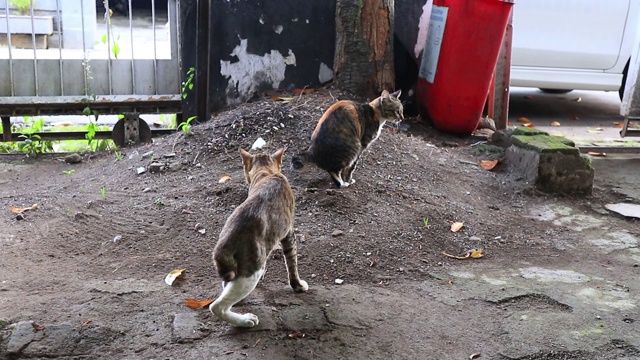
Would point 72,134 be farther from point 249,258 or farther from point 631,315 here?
point 631,315

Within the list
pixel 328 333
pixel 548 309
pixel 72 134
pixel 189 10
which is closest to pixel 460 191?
pixel 548 309

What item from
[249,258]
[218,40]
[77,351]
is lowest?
[77,351]

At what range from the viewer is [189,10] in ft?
19.9

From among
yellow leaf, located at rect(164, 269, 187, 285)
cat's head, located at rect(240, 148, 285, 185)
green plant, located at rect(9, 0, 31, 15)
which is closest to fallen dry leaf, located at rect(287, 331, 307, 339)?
yellow leaf, located at rect(164, 269, 187, 285)

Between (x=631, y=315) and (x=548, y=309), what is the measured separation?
430mm

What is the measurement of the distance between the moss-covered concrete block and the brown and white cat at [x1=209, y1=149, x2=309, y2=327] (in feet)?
8.53

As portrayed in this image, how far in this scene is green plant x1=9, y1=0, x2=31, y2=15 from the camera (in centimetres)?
601

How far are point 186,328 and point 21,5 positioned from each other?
4248 millimetres

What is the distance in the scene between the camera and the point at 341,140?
467 cm

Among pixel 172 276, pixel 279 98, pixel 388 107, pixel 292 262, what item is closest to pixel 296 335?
pixel 292 262

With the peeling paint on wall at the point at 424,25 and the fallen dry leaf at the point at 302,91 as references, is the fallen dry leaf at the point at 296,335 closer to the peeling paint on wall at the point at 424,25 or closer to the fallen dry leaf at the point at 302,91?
the fallen dry leaf at the point at 302,91

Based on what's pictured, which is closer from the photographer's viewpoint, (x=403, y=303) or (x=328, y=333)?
(x=328, y=333)

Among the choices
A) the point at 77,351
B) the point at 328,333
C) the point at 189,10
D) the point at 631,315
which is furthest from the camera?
Answer: the point at 189,10

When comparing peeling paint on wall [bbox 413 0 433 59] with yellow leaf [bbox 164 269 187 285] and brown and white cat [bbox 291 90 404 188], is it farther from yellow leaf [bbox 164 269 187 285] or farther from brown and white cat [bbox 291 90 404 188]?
yellow leaf [bbox 164 269 187 285]
